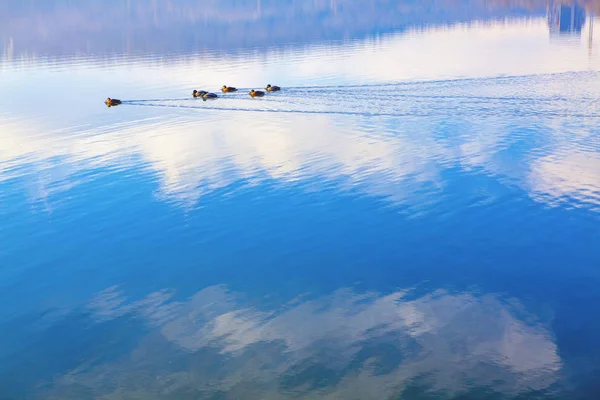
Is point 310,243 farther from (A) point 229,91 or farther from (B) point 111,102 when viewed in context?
(B) point 111,102

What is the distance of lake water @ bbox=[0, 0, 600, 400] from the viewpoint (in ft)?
57.8

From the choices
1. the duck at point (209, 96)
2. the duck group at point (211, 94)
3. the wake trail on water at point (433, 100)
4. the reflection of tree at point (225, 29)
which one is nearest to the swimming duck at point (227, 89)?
the duck group at point (211, 94)

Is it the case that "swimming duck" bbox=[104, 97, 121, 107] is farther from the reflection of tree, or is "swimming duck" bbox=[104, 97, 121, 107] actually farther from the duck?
the reflection of tree

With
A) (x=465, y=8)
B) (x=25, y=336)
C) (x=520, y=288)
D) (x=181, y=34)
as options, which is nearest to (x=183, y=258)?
(x=25, y=336)

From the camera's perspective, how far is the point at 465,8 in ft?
600

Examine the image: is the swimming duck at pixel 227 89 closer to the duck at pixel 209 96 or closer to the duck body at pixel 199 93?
the duck body at pixel 199 93

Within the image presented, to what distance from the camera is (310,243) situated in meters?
25.2

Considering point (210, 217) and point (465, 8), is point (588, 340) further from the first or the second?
point (465, 8)

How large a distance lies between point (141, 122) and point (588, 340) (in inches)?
1435

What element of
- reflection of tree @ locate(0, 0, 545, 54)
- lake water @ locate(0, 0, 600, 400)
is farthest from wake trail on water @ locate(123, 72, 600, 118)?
reflection of tree @ locate(0, 0, 545, 54)

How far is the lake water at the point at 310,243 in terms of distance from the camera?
57.8 ft

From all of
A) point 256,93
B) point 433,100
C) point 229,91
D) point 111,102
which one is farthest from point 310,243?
point 111,102

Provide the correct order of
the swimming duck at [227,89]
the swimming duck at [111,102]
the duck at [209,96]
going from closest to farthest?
the swimming duck at [111,102]
the duck at [209,96]
the swimming duck at [227,89]

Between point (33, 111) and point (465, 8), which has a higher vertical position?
point (465, 8)
